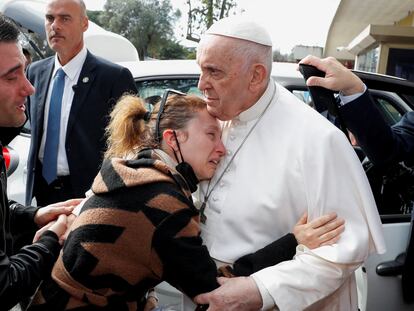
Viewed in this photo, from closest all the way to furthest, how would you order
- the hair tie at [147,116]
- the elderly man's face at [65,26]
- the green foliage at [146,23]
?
1. the hair tie at [147,116]
2. the elderly man's face at [65,26]
3. the green foliage at [146,23]

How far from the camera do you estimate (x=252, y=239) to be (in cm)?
191

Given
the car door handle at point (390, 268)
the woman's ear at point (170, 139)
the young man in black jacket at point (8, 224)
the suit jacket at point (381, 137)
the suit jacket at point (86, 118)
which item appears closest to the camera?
the young man in black jacket at point (8, 224)

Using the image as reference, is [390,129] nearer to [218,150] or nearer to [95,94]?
[218,150]

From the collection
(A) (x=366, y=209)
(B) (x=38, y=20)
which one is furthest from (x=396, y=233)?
(B) (x=38, y=20)

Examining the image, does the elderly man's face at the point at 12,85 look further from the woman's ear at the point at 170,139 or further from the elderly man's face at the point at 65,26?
the elderly man's face at the point at 65,26

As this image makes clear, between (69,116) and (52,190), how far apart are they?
1.66 ft

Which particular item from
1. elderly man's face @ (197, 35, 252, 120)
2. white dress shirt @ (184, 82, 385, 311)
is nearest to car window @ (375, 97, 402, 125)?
white dress shirt @ (184, 82, 385, 311)

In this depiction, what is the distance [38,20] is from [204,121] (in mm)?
4697

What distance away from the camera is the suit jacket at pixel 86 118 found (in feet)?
10.2

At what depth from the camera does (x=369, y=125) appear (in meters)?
2.26

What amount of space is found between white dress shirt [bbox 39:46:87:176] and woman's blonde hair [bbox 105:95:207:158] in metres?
1.26

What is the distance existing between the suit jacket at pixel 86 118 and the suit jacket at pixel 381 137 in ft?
5.13

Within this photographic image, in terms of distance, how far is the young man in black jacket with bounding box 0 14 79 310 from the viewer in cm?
158

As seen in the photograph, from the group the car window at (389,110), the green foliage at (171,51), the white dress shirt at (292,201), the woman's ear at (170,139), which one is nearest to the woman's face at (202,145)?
the woman's ear at (170,139)
